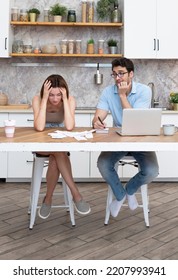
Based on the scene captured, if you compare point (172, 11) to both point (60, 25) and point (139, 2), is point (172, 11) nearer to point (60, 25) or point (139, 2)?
point (139, 2)

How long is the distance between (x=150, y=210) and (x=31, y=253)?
4.27ft

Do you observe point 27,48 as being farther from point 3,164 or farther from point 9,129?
point 9,129

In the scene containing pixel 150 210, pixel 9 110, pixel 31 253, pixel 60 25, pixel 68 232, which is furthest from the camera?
pixel 60 25

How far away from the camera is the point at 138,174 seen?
2730 millimetres

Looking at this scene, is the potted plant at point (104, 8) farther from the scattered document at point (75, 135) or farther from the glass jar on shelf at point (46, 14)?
the scattered document at point (75, 135)

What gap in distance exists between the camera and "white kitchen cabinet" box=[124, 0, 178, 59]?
4.33 meters

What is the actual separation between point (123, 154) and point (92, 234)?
620 millimetres

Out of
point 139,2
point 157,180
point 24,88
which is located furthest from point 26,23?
point 157,180

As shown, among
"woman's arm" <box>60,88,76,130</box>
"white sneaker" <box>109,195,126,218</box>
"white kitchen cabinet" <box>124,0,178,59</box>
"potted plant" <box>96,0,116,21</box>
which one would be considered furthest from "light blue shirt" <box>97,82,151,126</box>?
"potted plant" <box>96,0,116,21</box>

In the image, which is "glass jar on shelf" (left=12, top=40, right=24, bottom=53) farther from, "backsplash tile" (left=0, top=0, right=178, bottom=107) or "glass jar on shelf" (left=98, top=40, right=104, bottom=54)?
"glass jar on shelf" (left=98, top=40, right=104, bottom=54)

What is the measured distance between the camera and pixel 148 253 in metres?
2.44

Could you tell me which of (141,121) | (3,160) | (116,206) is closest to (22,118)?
(3,160)

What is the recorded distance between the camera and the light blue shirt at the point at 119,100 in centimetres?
287

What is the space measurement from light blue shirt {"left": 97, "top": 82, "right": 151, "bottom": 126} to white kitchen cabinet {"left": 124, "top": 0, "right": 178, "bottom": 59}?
1598 millimetres
